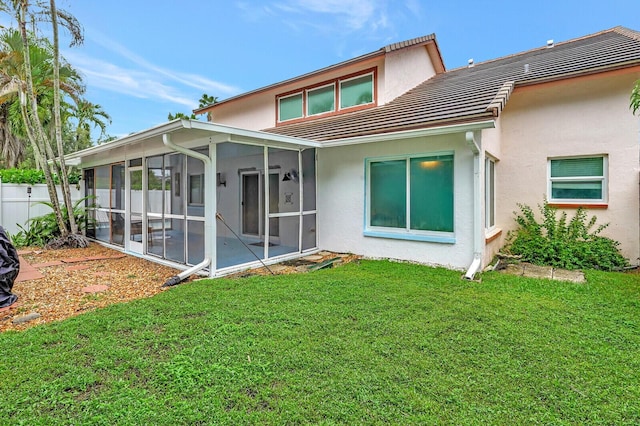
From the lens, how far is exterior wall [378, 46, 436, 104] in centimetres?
903

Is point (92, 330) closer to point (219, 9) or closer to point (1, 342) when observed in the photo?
point (1, 342)

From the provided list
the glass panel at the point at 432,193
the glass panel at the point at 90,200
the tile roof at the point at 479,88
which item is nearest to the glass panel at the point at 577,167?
the tile roof at the point at 479,88

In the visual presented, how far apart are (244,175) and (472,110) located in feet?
18.3

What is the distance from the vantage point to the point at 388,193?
737 centimetres

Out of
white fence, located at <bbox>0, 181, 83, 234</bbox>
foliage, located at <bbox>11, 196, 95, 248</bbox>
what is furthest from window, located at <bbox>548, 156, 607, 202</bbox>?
white fence, located at <bbox>0, 181, 83, 234</bbox>

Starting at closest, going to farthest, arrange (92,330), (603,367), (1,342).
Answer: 1. (603,367)
2. (1,342)
3. (92,330)

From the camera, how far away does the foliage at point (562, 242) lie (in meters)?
6.91

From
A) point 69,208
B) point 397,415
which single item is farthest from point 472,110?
point 69,208

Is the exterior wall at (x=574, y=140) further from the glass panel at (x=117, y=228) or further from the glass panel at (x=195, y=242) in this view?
the glass panel at (x=117, y=228)

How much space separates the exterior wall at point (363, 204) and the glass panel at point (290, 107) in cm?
327

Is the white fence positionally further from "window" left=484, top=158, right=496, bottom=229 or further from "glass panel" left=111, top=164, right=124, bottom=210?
"window" left=484, top=158, right=496, bottom=229

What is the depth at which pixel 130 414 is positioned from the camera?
228 centimetres

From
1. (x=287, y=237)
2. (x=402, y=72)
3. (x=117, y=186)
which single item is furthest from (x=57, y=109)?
(x=402, y=72)

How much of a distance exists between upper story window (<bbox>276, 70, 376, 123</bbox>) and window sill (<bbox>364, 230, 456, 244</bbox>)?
12.9ft
